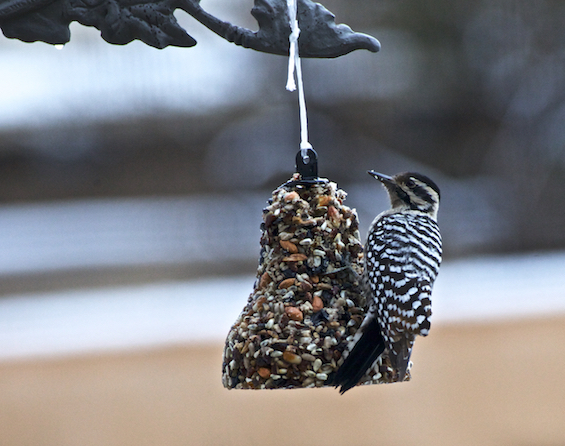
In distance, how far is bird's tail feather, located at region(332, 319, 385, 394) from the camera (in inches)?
42.6

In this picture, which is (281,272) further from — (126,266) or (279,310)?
(126,266)

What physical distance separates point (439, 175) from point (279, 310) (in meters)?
3.78

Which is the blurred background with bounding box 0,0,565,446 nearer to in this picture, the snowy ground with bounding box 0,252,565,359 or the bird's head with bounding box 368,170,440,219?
the snowy ground with bounding box 0,252,565,359

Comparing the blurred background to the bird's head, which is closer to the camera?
the bird's head

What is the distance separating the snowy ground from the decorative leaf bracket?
3.73 m

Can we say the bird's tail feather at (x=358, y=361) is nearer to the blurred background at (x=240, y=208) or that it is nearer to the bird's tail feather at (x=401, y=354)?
the bird's tail feather at (x=401, y=354)

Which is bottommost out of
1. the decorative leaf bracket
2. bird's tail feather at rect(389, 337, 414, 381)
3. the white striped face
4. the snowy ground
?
the snowy ground

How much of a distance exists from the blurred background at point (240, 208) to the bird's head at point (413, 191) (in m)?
2.47

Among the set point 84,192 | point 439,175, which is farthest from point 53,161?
point 439,175

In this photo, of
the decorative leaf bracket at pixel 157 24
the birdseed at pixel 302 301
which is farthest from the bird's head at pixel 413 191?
the decorative leaf bracket at pixel 157 24

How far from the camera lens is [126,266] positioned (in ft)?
16.3

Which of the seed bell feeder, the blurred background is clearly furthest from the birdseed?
the blurred background

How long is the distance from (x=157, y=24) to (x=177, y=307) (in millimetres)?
4214

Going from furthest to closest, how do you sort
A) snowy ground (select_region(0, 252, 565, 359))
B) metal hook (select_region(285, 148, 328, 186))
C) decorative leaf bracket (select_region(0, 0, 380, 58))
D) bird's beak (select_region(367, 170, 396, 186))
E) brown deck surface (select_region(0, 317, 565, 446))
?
1. snowy ground (select_region(0, 252, 565, 359))
2. brown deck surface (select_region(0, 317, 565, 446))
3. bird's beak (select_region(367, 170, 396, 186))
4. metal hook (select_region(285, 148, 328, 186))
5. decorative leaf bracket (select_region(0, 0, 380, 58))
